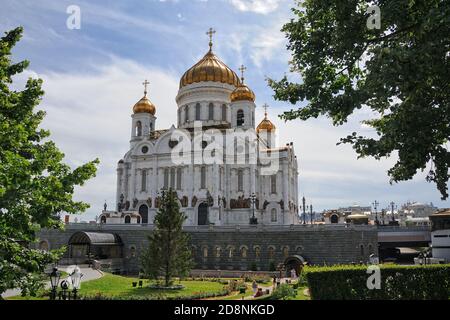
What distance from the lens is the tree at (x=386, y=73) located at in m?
12.2

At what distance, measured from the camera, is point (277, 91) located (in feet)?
53.0

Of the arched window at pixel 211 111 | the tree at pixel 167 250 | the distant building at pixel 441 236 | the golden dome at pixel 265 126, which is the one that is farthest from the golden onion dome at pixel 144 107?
the distant building at pixel 441 236

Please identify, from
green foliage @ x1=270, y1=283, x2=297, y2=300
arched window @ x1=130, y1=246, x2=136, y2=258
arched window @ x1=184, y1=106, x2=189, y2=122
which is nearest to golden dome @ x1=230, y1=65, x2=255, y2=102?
arched window @ x1=184, y1=106, x2=189, y2=122

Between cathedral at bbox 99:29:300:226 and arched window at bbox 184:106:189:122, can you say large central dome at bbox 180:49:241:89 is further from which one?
arched window at bbox 184:106:189:122

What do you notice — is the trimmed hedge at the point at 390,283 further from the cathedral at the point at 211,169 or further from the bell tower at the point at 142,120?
the bell tower at the point at 142,120

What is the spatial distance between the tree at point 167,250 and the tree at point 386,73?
17.9 metres

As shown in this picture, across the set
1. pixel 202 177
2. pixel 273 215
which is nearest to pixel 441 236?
pixel 273 215

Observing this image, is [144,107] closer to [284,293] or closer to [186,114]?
[186,114]

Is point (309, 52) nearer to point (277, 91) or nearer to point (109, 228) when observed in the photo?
point (277, 91)

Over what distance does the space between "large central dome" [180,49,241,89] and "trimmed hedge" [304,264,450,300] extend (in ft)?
151

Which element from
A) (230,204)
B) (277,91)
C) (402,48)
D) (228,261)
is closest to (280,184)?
(230,204)

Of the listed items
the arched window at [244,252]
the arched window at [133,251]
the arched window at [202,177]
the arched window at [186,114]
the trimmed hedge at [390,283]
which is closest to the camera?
the trimmed hedge at [390,283]

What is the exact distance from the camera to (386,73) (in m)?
12.0
